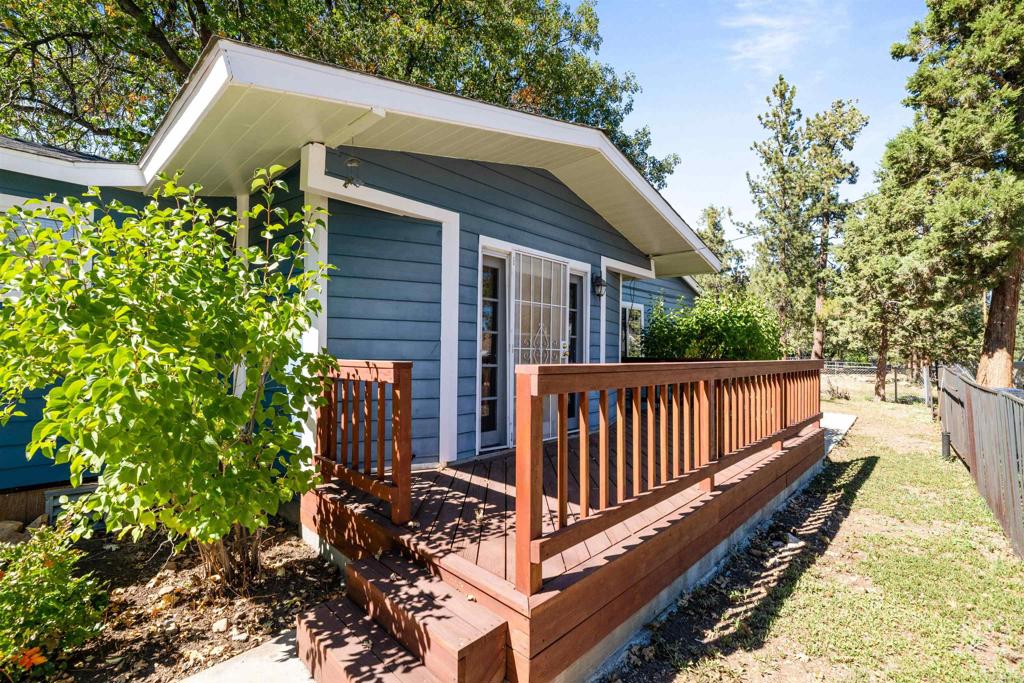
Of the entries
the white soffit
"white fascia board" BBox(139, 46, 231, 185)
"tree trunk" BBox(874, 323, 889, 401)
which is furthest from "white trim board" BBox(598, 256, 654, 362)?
"tree trunk" BBox(874, 323, 889, 401)

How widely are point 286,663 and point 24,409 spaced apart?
343 centimetres

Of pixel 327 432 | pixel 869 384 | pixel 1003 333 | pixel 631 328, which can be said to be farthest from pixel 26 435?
pixel 869 384

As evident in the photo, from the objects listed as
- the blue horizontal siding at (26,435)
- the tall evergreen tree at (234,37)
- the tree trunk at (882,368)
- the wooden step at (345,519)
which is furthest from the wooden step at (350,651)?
the tree trunk at (882,368)

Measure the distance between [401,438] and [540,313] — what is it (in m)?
2.67

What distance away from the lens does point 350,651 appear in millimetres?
1965

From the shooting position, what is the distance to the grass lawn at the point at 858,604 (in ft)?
7.47

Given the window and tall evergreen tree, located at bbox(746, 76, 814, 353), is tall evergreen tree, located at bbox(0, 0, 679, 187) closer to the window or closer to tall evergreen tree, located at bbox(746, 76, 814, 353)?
the window

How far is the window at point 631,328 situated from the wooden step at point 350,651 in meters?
7.64

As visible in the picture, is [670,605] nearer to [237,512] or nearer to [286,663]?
[286,663]

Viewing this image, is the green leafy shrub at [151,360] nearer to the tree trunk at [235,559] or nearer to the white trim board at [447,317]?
the tree trunk at [235,559]

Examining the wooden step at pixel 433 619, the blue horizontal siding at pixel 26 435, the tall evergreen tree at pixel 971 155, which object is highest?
the tall evergreen tree at pixel 971 155

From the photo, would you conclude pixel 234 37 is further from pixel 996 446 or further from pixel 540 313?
pixel 996 446

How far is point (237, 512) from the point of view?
7.25 feet

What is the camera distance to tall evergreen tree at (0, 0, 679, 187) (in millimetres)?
8672
